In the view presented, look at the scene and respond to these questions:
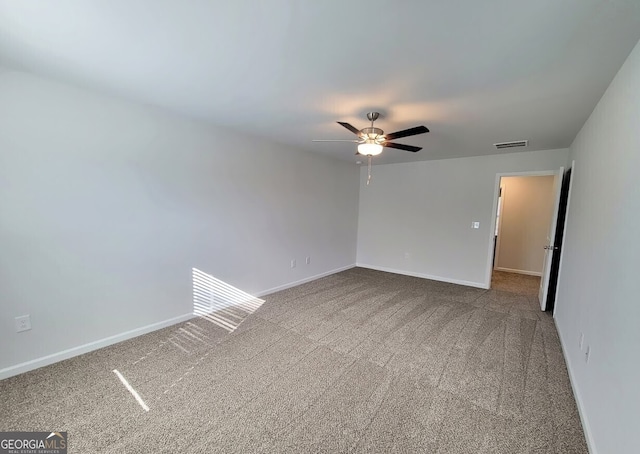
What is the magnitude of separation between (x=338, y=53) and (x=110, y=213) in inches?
94.4

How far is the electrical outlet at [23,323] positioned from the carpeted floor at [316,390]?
1.18 feet

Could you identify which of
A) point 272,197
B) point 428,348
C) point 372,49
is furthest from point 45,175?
point 428,348

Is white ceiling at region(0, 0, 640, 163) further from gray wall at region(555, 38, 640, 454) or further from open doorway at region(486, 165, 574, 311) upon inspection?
open doorway at region(486, 165, 574, 311)

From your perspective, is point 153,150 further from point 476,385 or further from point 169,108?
point 476,385

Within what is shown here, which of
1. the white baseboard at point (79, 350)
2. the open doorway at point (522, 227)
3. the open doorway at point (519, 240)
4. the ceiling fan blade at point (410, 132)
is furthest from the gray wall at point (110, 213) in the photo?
the open doorway at point (522, 227)

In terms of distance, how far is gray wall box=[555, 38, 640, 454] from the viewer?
47.8 inches

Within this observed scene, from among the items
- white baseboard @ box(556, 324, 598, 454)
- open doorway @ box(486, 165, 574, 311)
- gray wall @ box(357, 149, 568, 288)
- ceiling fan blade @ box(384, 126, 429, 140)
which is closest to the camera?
white baseboard @ box(556, 324, 598, 454)

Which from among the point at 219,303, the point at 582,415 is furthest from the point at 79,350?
the point at 582,415

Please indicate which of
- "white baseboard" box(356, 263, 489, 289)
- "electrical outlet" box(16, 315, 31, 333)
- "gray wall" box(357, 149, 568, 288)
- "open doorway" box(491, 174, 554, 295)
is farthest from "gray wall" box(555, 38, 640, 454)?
"electrical outlet" box(16, 315, 31, 333)

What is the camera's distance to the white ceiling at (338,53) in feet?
4.28

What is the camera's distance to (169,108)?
2668 mm

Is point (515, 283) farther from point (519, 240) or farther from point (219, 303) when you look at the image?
point (219, 303)

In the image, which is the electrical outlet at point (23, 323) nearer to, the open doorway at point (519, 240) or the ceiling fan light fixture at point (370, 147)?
the ceiling fan light fixture at point (370, 147)

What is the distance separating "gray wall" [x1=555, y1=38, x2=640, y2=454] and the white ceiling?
0.33 meters
